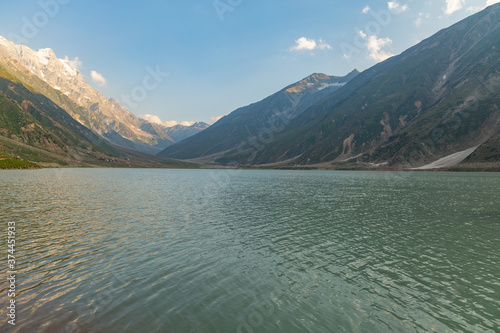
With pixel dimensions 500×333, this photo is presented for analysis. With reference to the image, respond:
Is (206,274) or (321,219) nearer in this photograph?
(206,274)

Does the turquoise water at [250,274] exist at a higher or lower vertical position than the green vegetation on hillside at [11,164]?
lower

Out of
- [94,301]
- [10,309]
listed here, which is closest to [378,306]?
[94,301]

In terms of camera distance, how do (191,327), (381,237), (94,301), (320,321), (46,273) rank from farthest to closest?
(381,237) → (46,273) → (94,301) → (320,321) → (191,327)

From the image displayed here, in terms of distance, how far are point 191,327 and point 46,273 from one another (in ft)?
44.4

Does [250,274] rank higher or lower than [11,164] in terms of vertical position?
lower

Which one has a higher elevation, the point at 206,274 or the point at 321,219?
the point at 206,274

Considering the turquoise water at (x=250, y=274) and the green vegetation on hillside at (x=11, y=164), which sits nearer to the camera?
the turquoise water at (x=250, y=274)

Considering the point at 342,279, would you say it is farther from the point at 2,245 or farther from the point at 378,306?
the point at 2,245

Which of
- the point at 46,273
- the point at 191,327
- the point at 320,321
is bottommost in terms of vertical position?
the point at 320,321

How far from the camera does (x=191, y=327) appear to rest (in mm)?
13875

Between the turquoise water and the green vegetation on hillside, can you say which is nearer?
the turquoise water

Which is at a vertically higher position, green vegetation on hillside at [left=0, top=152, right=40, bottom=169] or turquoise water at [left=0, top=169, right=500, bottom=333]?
green vegetation on hillside at [left=0, top=152, right=40, bottom=169]

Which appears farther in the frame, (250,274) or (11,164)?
(11,164)

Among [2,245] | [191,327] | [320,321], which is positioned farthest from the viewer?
[2,245]
